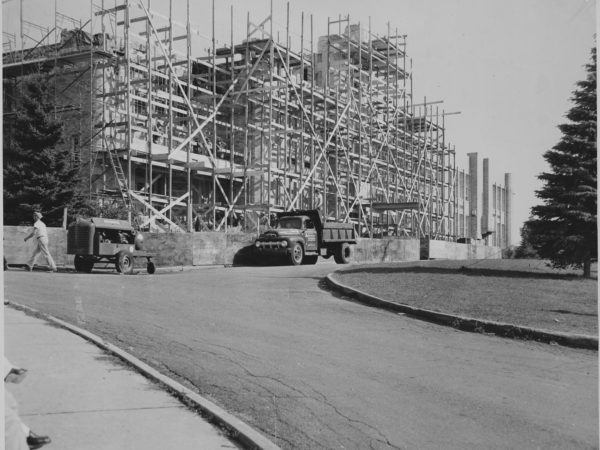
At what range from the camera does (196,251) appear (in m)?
22.0

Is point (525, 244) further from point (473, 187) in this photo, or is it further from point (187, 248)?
point (187, 248)

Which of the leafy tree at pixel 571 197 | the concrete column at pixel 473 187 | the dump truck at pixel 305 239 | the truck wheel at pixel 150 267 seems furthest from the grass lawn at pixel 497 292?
the truck wheel at pixel 150 267

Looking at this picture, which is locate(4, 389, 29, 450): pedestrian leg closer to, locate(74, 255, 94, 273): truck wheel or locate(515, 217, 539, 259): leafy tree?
locate(74, 255, 94, 273): truck wheel

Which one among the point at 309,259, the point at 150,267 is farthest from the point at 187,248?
the point at 309,259

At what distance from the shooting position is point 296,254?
2364cm

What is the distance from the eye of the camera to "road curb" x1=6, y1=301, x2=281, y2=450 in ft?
15.1

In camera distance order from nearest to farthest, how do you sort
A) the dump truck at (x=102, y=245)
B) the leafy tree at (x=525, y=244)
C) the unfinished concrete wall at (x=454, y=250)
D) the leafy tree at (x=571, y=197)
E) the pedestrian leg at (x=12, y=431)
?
the pedestrian leg at (x=12, y=431), the leafy tree at (x=571, y=197), the leafy tree at (x=525, y=244), the dump truck at (x=102, y=245), the unfinished concrete wall at (x=454, y=250)

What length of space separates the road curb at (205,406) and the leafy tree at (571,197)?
1208 centimetres

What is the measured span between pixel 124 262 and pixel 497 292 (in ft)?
34.0

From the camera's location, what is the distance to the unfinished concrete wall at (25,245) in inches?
717

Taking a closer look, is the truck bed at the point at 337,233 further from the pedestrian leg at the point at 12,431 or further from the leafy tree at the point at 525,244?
the pedestrian leg at the point at 12,431

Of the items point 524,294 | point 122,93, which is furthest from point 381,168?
point 524,294

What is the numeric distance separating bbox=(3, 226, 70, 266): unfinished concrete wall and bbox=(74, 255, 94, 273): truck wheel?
1354 mm

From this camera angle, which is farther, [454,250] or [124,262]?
[454,250]
